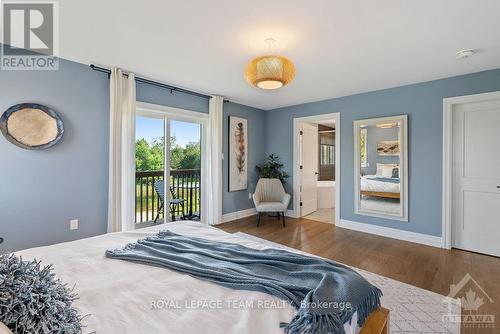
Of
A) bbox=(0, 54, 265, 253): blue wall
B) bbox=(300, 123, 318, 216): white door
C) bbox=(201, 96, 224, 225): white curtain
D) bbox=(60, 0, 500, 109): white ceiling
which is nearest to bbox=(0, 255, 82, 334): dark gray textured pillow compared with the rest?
bbox=(60, 0, 500, 109): white ceiling

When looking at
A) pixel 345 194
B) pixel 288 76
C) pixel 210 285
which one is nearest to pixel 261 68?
pixel 288 76

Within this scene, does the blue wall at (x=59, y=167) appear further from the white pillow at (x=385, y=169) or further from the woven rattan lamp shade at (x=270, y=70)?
the white pillow at (x=385, y=169)

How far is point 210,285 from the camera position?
1.16 metres

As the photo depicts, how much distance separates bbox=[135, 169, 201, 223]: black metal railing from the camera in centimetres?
382

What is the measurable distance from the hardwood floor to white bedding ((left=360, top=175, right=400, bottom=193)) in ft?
2.63

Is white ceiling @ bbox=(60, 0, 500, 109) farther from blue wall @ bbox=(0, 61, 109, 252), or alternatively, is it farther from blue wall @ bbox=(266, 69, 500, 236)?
blue wall @ bbox=(0, 61, 109, 252)

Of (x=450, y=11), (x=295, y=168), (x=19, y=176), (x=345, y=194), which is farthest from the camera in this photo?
(x=295, y=168)

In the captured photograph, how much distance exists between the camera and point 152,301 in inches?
40.3

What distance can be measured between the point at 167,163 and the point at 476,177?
180 inches

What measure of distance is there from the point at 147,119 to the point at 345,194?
372cm

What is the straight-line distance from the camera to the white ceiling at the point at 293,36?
190 centimetres

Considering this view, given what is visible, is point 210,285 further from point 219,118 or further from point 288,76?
point 219,118

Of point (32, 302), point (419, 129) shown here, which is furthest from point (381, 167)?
point (32, 302)

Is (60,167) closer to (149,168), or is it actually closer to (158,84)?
(149,168)
